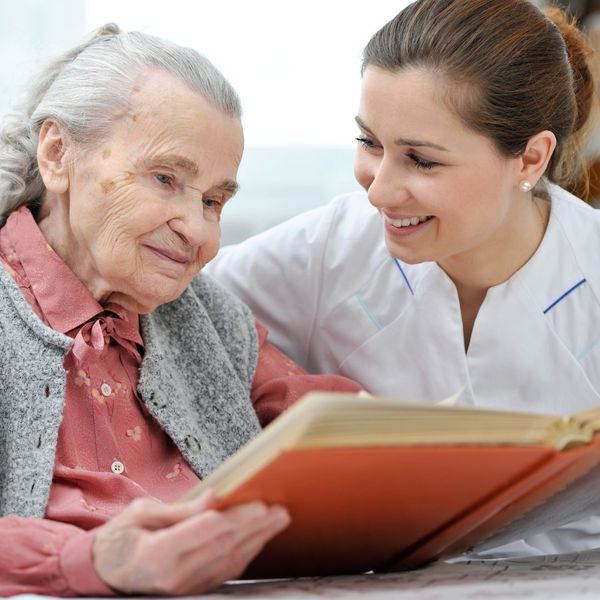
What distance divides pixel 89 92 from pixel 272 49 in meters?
1.76

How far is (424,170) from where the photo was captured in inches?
63.8

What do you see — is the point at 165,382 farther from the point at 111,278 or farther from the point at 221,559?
the point at 221,559

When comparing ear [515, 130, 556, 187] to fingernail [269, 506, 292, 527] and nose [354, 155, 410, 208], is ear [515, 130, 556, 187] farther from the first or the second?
fingernail [269, 506, 292, 527]

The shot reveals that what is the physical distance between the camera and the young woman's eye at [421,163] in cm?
162

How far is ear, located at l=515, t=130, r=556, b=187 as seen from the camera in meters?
1.68

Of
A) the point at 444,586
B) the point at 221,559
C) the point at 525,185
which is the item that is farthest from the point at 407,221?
the point at 221,559

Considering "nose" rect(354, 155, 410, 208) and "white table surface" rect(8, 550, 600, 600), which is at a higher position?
"nose" rect(354, 155, 410, 208)

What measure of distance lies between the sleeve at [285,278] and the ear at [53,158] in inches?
20.1

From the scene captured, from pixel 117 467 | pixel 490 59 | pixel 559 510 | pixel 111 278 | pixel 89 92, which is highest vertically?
pixel 490 59

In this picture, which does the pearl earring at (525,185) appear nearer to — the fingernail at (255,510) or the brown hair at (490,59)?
the brown hair at (490,59)

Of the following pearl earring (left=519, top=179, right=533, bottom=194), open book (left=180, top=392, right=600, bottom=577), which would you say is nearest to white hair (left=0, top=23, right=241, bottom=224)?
pearl earring (left=519, top=179, right=533, bottom=194)

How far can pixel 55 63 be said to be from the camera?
155cm

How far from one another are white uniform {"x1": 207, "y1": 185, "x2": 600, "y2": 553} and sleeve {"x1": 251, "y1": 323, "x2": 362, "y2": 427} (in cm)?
11

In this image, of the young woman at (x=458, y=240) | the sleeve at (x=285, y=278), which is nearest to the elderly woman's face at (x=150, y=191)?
the young woman at (x=458, y=240)
